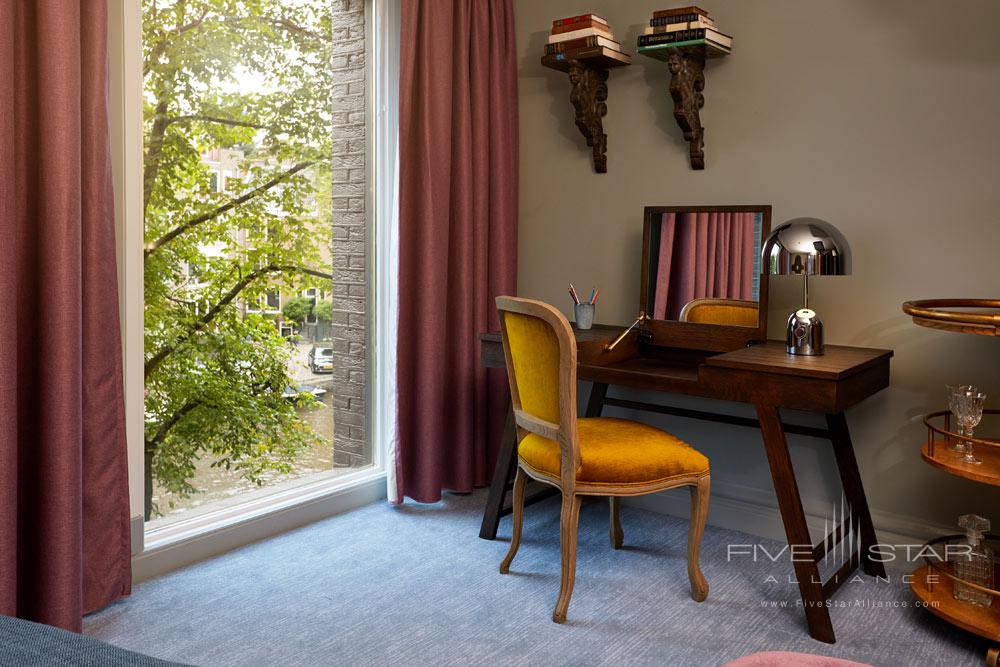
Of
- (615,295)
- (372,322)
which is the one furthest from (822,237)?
(372,322)

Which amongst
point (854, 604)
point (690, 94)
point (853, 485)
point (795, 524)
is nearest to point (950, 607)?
point (854, 604)

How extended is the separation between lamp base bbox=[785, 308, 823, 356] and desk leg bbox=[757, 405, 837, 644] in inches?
12.7

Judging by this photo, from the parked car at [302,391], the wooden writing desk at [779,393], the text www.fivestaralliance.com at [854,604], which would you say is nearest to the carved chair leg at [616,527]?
the wooden writing desk at [779,393]

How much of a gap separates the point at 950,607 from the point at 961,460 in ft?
1.28

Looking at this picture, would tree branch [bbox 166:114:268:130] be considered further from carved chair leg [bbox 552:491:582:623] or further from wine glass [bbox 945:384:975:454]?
wine glass [bbox 945:384:975:454]

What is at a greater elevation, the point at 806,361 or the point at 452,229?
the point at 452,229

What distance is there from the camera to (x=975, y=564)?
227 cm

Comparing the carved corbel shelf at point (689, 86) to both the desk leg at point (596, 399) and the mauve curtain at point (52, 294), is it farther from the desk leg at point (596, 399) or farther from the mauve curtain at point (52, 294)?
the mauve curtain at point (52, 294)

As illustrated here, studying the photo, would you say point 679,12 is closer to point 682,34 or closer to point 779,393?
point 682,34

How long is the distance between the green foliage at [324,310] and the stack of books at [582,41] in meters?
1.27

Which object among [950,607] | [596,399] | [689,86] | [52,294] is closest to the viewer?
[52,294]

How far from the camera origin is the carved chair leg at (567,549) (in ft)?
7.68

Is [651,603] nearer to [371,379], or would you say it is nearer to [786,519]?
[786,519]

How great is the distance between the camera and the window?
8.59ft
